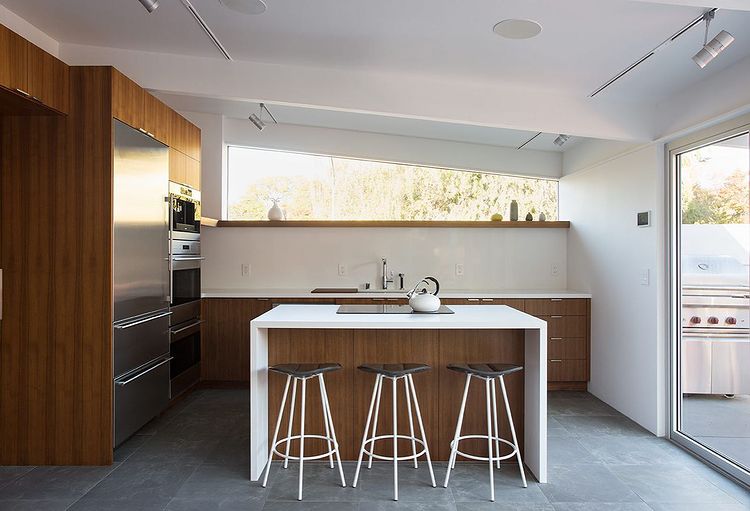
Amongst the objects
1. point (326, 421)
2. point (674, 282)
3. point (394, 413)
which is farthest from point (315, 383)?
point (674, 282)

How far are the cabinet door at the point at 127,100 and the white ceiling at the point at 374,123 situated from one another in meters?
1.24

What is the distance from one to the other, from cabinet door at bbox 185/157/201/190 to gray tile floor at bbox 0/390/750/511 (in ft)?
6.79

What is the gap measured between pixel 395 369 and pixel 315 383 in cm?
64

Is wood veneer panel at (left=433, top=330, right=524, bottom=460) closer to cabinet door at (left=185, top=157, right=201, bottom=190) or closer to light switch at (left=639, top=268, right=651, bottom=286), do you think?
light switch at (left=639, top=268, right=651, bottom=286)

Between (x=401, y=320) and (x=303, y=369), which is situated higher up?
(x=401, y=320)

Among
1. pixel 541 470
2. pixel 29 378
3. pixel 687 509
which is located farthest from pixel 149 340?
pixel 687 509

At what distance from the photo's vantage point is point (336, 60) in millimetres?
3434

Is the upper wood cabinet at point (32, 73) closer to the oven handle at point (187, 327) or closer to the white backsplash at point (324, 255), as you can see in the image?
the oven handle at point (187, 327)

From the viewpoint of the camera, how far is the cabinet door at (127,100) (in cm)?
312

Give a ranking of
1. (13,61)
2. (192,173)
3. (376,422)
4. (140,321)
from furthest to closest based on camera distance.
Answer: (192,173) < (140,321) < (376,422) < (13,61)

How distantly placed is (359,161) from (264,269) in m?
1.53

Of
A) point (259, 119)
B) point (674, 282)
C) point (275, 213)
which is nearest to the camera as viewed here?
point (674, 282)

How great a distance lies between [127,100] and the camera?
3.27 m

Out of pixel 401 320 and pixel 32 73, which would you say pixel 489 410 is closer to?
pixel 401 320
